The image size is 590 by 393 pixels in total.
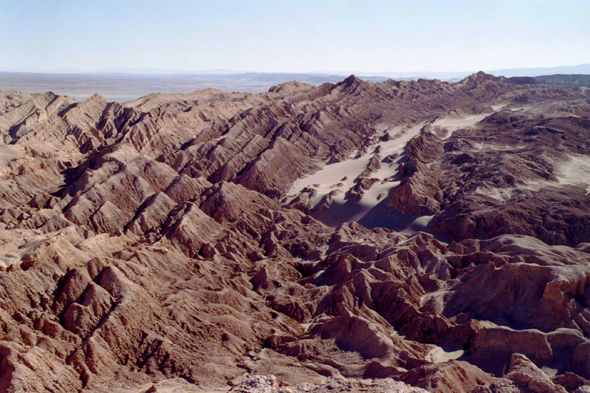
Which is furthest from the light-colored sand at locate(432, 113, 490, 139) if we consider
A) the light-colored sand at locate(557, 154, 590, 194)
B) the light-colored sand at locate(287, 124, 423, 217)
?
the light-colored sand at locate(557, 154, 590, 194)

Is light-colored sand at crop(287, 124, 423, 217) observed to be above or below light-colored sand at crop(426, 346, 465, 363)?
above

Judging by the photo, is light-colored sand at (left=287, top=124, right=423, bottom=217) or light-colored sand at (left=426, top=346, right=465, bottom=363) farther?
light-colored sand at (left=287, top=124, right=423, bottom=217)

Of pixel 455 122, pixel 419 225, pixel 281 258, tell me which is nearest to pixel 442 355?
pixel 281 258

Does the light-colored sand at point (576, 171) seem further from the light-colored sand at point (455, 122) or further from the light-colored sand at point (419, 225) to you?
the light-colored sand at point (455, 122)

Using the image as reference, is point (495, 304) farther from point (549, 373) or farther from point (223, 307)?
point (223, 307)

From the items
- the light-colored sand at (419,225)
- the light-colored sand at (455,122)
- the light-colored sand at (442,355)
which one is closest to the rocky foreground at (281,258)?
the light-colored sand at (442,355)

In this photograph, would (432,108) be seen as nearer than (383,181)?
No

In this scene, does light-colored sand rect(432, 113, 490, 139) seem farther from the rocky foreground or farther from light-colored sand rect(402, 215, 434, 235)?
light-colored sand rect(402, 215, 434, 235)

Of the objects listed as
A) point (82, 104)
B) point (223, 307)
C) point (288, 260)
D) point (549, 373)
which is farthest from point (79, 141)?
point (549, 373)

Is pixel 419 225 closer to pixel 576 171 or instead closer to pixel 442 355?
pixel 442 355
